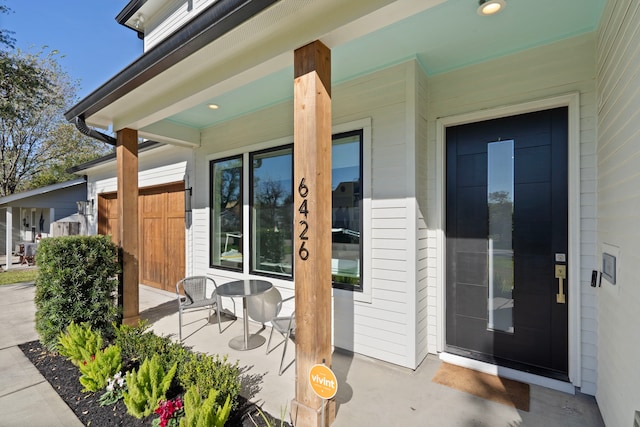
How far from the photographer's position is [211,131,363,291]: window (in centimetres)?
329

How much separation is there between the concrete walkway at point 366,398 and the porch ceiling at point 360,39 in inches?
96.6

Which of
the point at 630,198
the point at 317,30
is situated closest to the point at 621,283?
the point at 630,198

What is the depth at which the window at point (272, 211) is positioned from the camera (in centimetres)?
399

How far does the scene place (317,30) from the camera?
6.29ft

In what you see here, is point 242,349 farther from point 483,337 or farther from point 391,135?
point 391,135

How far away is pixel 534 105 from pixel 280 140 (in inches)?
107

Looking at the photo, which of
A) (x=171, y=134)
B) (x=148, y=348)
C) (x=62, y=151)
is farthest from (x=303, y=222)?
(x=62, y=151)

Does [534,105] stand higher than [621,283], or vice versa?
[534,105]

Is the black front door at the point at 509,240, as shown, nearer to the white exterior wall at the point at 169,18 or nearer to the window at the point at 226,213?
the window at the point at 226,213

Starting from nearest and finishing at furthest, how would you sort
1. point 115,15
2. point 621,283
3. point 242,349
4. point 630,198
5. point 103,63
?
point 630,198 → point 621,283 → point 242,349 → point 115,15 → point 103,63

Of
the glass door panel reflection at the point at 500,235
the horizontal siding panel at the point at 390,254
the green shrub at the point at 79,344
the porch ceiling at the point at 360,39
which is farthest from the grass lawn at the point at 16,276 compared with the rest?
the glass door panel reflection at the point at 500,235

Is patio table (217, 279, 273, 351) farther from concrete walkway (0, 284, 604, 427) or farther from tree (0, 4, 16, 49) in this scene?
tree (0, 4, 16, 49)

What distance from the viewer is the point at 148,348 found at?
A: 8.25 ft

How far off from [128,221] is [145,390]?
8.44 ft
